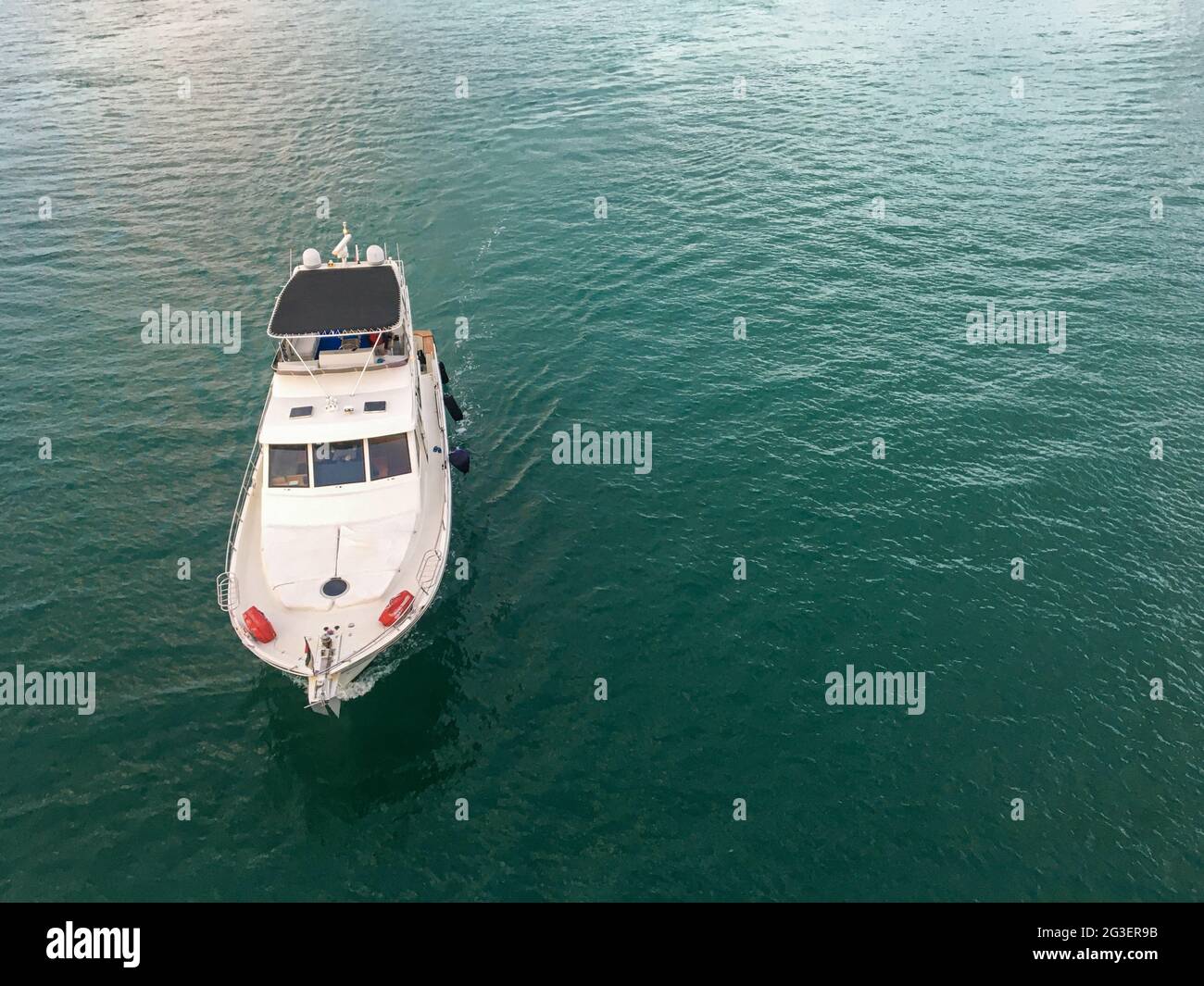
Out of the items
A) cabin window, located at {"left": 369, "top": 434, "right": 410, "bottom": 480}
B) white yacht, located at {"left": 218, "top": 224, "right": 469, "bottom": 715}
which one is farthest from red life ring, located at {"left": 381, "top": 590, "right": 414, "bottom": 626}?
cabin window, located at {"left": 369, "top": 434, "right": 410, "bottom": 480}

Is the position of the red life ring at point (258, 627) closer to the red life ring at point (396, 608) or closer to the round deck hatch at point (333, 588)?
the round deck hatch at point (333, 588)

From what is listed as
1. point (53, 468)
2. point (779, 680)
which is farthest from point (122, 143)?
point (779, 680)

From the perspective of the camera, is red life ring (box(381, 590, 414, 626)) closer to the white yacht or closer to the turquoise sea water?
the white yacht

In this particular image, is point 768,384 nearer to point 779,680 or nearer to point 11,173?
point 779,680

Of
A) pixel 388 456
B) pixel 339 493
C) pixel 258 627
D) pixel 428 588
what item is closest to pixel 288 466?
pixel 339 493

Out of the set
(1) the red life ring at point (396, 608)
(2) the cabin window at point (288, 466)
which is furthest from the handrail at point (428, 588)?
(2) the cabin window at point (288, 466)

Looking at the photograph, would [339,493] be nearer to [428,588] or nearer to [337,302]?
[428,588]
